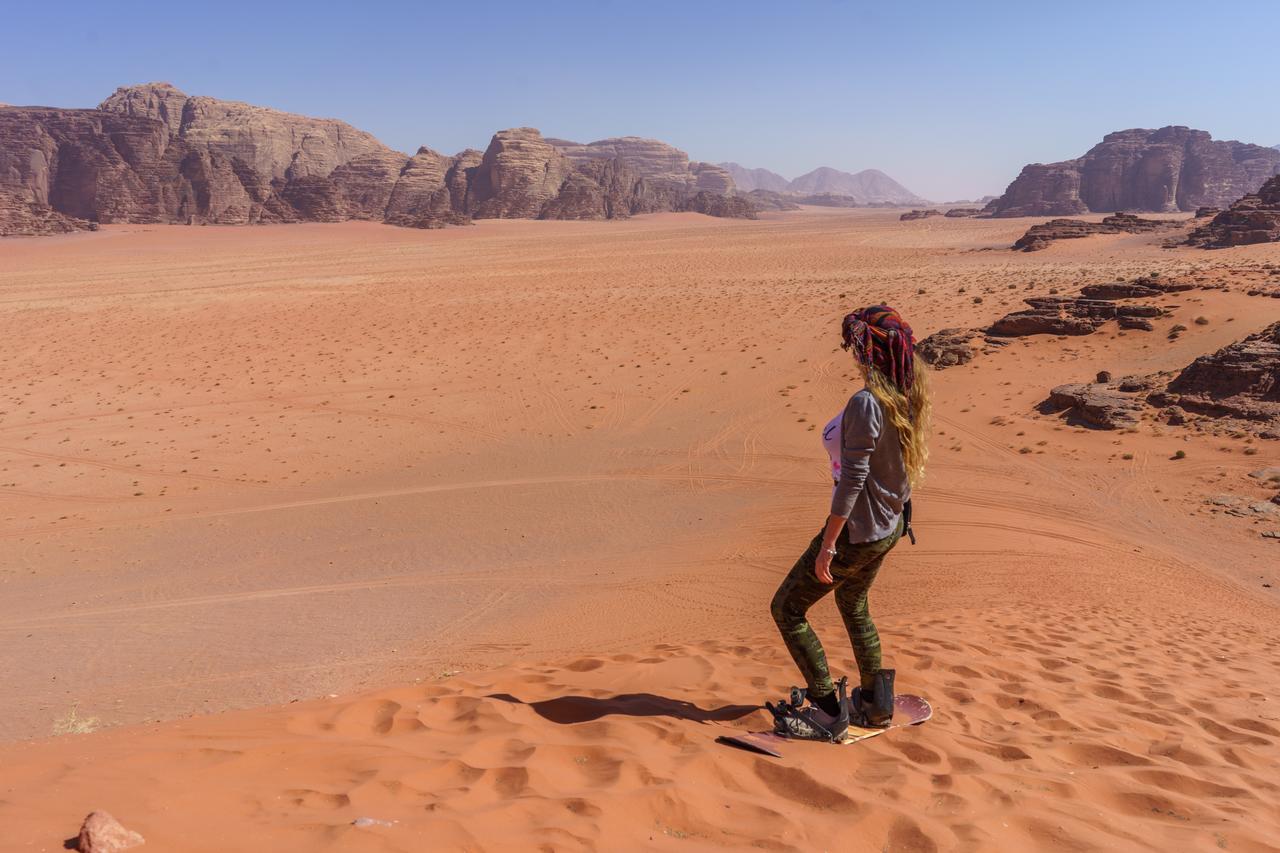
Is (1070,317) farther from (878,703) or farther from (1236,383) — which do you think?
(878,703)

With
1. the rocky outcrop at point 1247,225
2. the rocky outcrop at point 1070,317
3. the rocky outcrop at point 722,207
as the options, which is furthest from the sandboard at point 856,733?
the rocky outcrop at point 722,207

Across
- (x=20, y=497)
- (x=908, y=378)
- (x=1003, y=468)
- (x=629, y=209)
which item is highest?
(x=629, y=209)

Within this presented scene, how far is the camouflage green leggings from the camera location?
12.9 feet

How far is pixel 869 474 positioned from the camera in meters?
3.82

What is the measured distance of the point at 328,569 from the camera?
945 cm

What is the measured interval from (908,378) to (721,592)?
4.88 meters

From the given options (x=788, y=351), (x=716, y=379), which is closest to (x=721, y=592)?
(x=716, y=379)

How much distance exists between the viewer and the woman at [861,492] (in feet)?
12.3

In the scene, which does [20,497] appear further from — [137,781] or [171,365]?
[137,781]

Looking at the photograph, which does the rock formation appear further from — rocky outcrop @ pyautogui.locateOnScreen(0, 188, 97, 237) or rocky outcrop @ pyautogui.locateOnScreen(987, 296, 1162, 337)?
rocky outcrop @ pyautogui.locateOnScreen(987, 296, 1162, 337)

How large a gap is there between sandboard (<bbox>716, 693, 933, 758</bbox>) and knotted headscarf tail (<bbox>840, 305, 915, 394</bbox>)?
1.78m

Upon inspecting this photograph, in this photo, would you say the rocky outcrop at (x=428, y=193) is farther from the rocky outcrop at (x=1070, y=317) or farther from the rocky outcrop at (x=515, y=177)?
the rocky outcrop at (x=1070, y=317)

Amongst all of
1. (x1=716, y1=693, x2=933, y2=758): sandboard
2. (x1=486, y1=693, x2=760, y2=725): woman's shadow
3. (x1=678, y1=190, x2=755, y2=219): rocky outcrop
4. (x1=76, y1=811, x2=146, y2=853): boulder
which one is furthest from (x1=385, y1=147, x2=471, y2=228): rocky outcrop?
(x1=76, y1=811, x2=146, y2=853): boulder

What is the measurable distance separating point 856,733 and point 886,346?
6.48 feet
